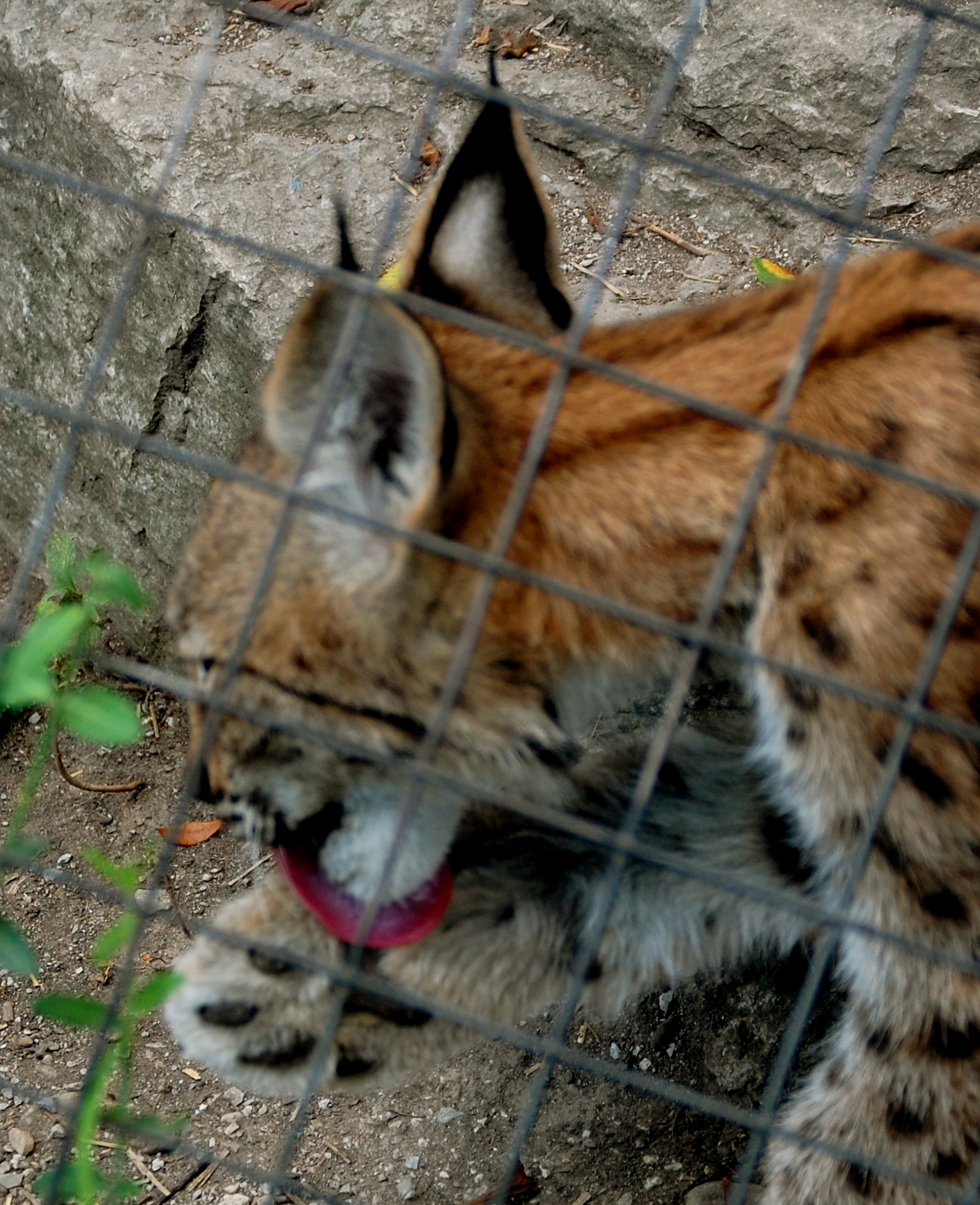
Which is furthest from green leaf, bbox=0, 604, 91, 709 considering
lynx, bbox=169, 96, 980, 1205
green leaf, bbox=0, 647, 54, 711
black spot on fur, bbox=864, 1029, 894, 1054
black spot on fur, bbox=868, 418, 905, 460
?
black spot on fur, bbox=864, 1029, 894, 1054

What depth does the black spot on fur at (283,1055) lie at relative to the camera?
2.21 meters

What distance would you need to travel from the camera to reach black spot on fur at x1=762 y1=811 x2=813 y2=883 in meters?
2.10

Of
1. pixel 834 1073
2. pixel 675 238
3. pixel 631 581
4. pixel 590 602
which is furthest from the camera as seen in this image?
pixel 675 238

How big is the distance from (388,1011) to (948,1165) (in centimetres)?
91

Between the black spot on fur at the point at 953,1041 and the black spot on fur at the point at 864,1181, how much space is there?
22 centimetres

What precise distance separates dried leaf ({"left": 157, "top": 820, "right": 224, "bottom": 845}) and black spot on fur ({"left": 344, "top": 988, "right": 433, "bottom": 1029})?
938 millimetres

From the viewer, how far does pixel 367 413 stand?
1525mm

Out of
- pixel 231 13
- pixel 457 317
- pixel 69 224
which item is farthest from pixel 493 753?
pixel 231 13

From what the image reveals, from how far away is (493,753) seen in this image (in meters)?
1.84

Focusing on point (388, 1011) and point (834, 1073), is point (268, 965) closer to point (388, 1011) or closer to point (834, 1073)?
point (388, 1011)

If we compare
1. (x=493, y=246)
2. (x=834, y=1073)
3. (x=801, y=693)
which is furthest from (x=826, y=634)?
(x=493, y=246)

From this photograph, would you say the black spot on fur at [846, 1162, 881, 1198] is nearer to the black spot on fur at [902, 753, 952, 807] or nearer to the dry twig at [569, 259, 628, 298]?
the black spot on fur at [902, 753, 952, 807]

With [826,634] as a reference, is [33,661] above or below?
below

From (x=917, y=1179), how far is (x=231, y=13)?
3.07 metres
